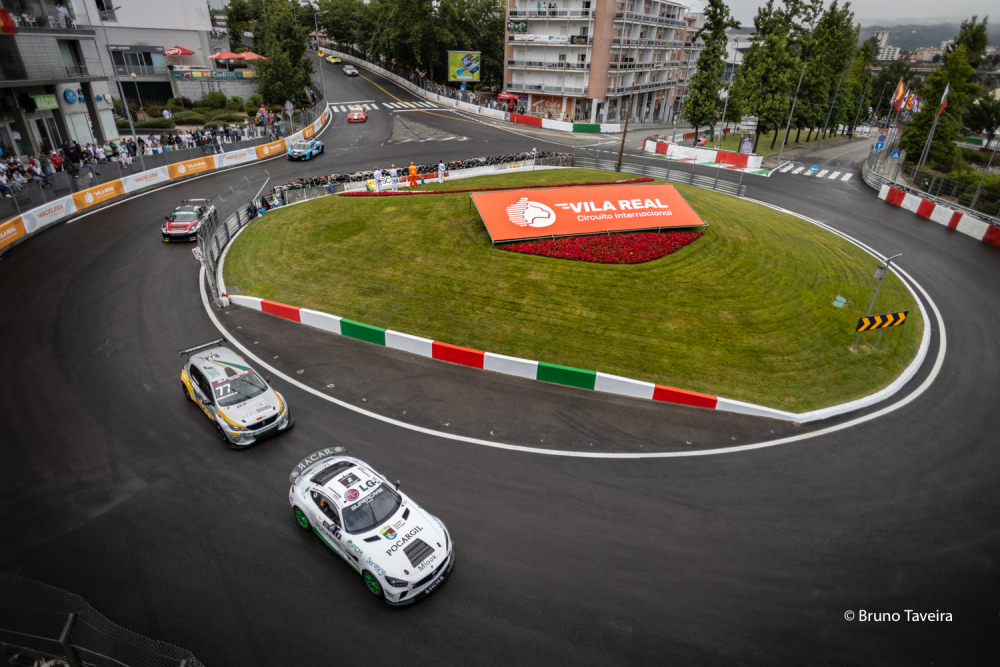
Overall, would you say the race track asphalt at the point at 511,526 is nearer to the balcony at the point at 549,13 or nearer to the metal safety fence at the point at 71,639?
the metal safety fence at the point at 71,639

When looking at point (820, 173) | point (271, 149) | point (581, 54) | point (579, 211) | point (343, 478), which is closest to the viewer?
point (343, 478)

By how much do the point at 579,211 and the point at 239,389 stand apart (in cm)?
1896

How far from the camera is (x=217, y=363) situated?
14.7 m

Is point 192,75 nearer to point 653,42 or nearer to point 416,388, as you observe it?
point 416,388

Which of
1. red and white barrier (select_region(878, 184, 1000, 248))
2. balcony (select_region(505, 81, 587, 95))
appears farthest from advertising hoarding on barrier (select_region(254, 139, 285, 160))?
red and white barrier (select_region(878, 184, 1000, 248))

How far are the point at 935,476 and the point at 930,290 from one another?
1555cm

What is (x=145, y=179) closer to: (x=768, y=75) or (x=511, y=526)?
(x=511, y=526)

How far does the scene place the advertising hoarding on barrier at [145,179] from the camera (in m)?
34.1

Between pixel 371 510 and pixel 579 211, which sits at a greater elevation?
pixel 579 211

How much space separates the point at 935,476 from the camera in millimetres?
13680

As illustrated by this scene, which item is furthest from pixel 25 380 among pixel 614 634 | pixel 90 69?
pixel 90 69

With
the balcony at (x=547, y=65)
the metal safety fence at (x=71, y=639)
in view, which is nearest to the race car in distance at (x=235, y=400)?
the metal safety fence at (x=71, y=639)

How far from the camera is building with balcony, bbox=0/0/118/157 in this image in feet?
115

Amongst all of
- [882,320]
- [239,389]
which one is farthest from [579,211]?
[239,389]
